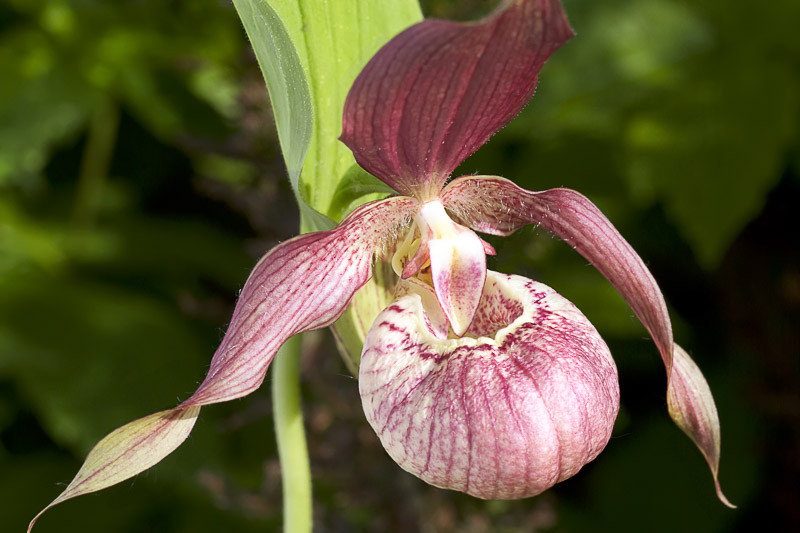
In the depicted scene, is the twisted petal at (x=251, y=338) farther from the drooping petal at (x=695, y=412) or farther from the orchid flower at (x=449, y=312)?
the drooping petal at (x=695, y=412)

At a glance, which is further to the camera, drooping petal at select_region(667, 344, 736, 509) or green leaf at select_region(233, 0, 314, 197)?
drooping petal at select_region(667, 344, 736, 509)

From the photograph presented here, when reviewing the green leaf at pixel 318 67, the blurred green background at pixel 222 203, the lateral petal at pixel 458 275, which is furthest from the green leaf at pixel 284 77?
the blurred green background at pixel 222 203

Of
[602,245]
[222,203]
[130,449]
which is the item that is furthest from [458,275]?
[222,203]

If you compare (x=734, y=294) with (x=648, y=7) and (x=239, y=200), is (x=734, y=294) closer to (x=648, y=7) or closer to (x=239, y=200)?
(x=648, y=7)

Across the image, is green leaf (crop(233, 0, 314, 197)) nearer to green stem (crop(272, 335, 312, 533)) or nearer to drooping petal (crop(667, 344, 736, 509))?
green stem (crop(272, 335, 312, 533))

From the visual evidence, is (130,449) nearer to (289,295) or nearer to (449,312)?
(289,295)

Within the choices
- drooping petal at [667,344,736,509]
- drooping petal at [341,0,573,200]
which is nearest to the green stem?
drooping petal at [341,0,573,200]
